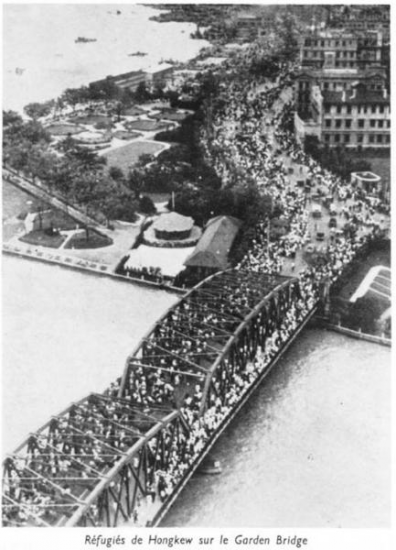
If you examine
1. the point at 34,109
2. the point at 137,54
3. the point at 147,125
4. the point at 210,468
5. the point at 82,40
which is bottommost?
the point at 210,468

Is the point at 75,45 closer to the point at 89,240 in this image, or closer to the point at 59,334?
the point at 89,240

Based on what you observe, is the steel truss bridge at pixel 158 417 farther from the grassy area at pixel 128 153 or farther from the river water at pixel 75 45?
the grassy area at pixel 128 153

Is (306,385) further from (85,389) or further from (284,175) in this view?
(284,175)

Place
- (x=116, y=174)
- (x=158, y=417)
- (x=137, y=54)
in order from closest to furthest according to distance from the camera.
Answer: (x=158, y=417), (x=137, y=54), (x=116, y=174)

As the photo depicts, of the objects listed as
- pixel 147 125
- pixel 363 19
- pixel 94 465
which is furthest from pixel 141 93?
pixel 94 465

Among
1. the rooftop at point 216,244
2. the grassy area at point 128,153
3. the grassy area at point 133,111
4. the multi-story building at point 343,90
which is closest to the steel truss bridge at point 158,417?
the rooftop at point 216,244
